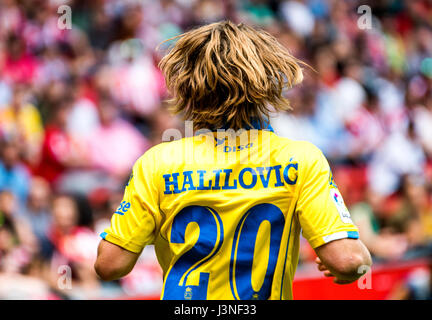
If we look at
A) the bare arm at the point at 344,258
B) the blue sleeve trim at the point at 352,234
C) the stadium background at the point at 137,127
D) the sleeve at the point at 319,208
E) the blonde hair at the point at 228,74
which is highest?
the stadium background at the point at 137,127

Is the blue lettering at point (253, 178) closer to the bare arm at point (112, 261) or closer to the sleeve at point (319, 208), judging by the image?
the sleeve at point (319, 208)

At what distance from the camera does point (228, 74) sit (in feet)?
6.47

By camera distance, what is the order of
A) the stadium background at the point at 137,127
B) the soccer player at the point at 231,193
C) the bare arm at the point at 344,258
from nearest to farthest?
the bare arm at the point at 344,258 < the soccer player at the point at 231,193 < the stadium background at the point at 137,127

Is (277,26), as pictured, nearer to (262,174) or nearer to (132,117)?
(132,117)

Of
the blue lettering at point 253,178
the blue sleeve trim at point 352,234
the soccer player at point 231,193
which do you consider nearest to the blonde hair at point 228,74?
the soccer player at point 231,193

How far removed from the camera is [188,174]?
2.00 m

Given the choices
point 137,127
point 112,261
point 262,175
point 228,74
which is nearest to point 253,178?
point 262,175

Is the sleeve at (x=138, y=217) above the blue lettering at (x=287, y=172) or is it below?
below

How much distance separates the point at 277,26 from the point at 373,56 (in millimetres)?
1618

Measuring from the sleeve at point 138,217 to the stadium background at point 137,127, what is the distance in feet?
10.3

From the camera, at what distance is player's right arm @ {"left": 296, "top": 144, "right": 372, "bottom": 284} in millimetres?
1874

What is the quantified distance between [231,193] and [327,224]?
313 millimetres

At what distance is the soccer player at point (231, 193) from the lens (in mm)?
1961
